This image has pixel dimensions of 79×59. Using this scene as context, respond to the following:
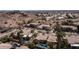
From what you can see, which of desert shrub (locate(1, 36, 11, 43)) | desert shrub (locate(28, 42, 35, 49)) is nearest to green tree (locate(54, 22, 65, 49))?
desert shrub (locate(28, 42, 35, 49))

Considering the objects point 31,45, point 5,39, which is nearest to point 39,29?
point 31,45

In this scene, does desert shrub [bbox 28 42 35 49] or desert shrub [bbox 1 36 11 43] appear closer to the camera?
desert shrub [bbox 1 36 11 43]

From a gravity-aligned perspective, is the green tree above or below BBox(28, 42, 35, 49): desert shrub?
above

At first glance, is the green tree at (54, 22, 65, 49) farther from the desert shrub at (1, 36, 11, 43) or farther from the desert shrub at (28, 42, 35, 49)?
the desert shrub at (1, 36, 11, 43)

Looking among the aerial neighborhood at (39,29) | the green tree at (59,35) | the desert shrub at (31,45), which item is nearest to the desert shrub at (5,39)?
the aerial neighborhood at (39,29)

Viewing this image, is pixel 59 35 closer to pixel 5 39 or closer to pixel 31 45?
pixel 31 45
